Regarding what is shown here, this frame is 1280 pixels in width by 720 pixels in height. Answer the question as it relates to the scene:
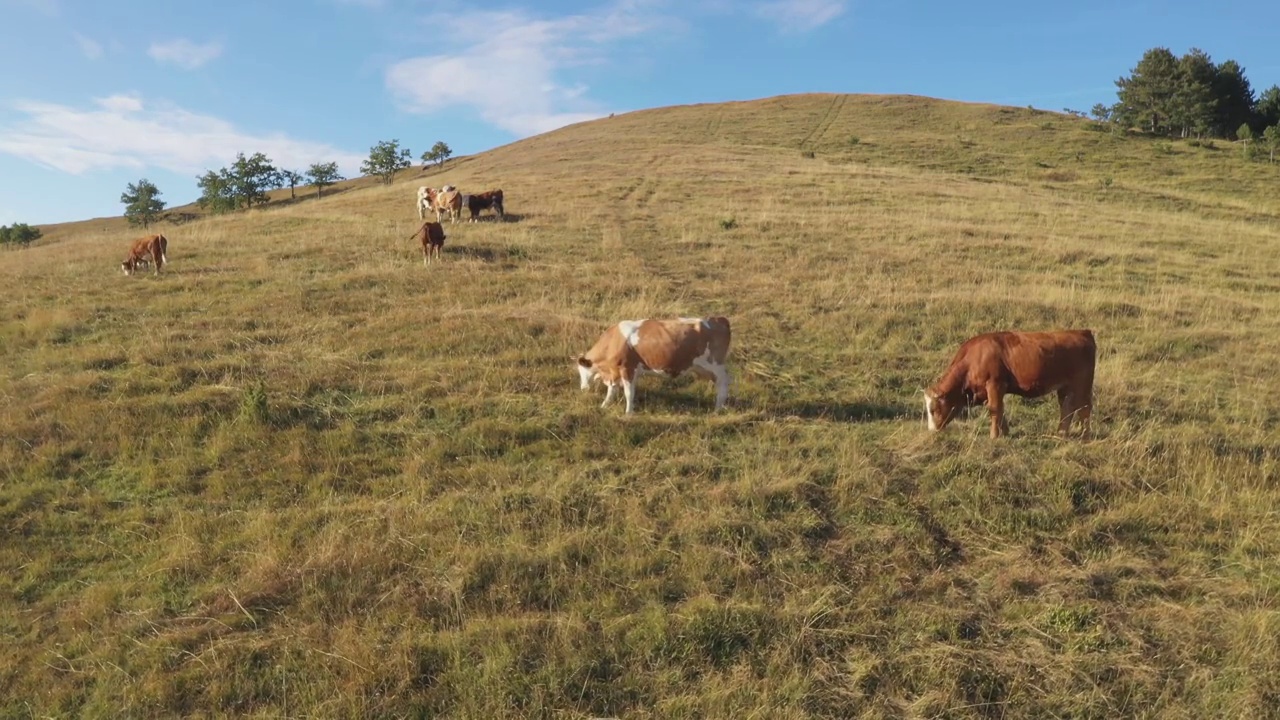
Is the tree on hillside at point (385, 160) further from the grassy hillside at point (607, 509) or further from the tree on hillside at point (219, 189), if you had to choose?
the grassy hillside at point (607, 509)

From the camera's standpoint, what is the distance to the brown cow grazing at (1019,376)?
820cm

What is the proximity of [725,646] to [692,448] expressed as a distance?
3071mm

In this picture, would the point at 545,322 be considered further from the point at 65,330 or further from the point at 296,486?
the point at 65,330

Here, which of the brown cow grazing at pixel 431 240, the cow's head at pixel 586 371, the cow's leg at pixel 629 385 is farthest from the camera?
the brown cow grazing at pixel 431 240

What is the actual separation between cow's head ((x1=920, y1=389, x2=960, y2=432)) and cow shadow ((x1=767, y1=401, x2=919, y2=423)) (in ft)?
2.07

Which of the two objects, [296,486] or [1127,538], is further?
[296,486]

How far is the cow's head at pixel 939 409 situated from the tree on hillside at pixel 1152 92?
69823 millimetres

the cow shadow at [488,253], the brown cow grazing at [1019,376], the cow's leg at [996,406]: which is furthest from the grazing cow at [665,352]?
the cow shadow at [488,253]

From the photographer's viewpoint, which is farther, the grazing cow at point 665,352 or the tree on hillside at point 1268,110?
the tree on hillside at point 1268,110

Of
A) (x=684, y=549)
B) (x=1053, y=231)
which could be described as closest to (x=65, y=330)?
(x=684, y=549)

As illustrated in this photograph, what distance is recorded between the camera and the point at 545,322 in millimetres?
12352

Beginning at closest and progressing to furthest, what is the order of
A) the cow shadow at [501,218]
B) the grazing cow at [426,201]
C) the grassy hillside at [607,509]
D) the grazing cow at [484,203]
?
the grassy hillside at [607,509], the cow shadow at [501,218], the grazing cow at [484,203], the grazing cow at [426,201]

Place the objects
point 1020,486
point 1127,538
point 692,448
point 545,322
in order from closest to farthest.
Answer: point 1127,538 < point 1020,486 < point 692,448 < point 545,322

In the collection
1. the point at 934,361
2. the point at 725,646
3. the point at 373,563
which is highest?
the point at 934,361
